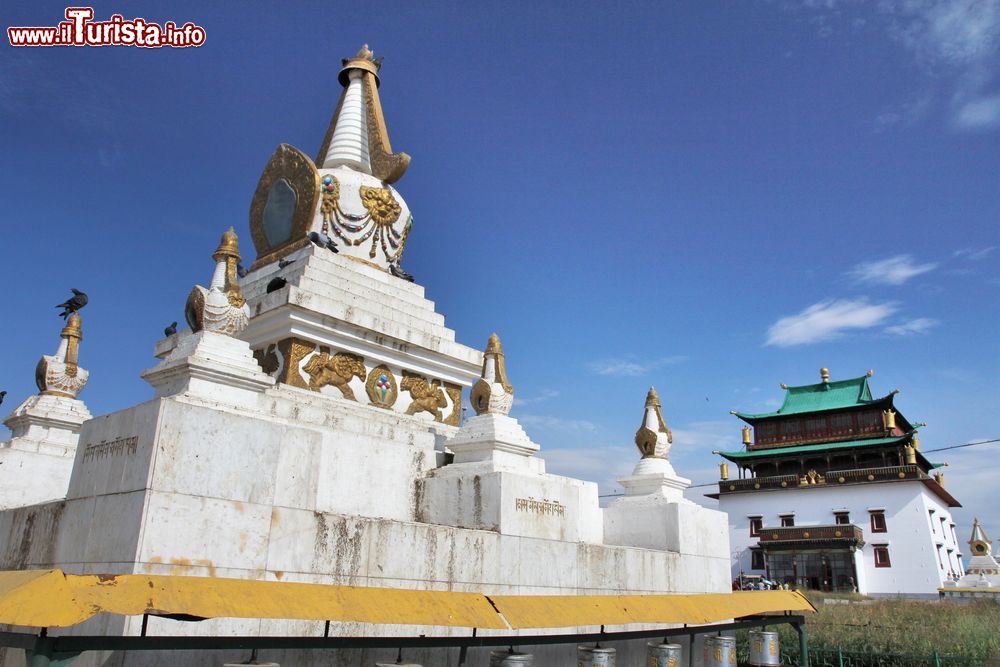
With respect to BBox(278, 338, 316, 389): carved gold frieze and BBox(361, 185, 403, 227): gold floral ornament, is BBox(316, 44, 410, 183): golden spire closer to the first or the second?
BBox(361, 185, 403, 227): gold floral ornament

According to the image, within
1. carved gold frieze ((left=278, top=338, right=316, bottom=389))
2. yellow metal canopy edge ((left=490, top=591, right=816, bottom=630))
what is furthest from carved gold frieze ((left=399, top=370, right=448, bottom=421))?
yellow metal canopy edge ((left=490, top=591, right=816, bottom=630))

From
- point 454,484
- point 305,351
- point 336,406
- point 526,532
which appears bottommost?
point 526,532

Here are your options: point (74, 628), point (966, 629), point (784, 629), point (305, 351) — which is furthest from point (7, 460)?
point (966, 629)

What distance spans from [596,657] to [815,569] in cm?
4002

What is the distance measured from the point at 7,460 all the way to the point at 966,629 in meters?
16.6

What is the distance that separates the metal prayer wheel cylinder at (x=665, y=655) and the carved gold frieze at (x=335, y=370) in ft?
19.5

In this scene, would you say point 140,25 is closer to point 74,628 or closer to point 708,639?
point 74,628

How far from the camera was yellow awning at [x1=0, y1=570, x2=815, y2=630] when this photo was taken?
3977 mm

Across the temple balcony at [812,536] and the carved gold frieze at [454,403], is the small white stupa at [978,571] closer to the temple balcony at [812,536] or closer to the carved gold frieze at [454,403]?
the temple balcony at [812,536]

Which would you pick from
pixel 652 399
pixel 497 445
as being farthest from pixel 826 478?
pixel 497 445

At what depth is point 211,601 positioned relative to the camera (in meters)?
4.41

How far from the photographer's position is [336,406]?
35.0ft

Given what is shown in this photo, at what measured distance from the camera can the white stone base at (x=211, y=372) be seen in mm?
7246

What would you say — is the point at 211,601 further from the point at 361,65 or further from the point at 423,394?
the point at 361,65
